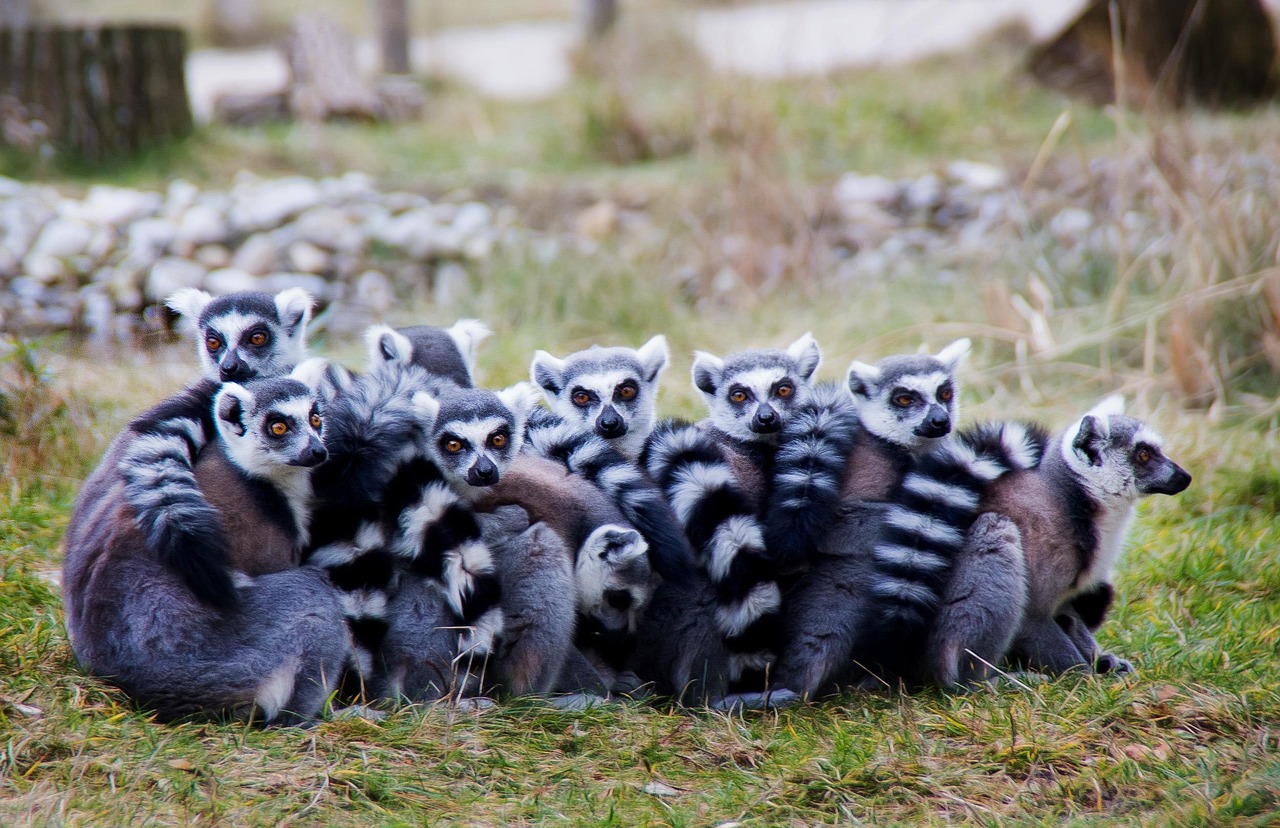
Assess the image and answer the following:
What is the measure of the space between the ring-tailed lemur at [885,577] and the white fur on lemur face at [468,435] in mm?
986

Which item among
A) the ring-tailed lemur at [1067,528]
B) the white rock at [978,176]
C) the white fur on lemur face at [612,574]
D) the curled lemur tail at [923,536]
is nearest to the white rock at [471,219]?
the white rock at [978,176]

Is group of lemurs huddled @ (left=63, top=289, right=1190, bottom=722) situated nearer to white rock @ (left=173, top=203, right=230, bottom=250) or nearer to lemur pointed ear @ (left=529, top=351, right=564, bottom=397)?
lemur pointed ear @ (left=529, top=351, right=564, bottom=397)

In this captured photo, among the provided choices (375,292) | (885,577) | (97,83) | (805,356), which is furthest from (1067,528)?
(97,83)

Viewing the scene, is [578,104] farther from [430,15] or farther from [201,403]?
[201,403]

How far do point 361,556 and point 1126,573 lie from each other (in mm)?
2941

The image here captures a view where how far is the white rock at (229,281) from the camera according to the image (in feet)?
23.8

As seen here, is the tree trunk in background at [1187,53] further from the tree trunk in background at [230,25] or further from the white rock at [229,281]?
the tree trunk in background at [230,25]

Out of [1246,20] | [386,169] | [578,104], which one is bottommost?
[386,169]

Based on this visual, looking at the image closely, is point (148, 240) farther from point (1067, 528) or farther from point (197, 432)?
point (1067, 528)

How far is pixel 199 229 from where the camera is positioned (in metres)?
7.98

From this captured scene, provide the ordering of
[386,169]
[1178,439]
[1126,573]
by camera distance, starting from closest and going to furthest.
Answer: [1126,573], [1178,439], [386,169]

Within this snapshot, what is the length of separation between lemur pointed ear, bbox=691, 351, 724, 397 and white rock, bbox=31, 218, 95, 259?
17.2 ft

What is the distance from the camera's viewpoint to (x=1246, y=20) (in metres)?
10.9

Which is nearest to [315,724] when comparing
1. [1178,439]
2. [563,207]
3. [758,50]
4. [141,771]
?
[141,771]
